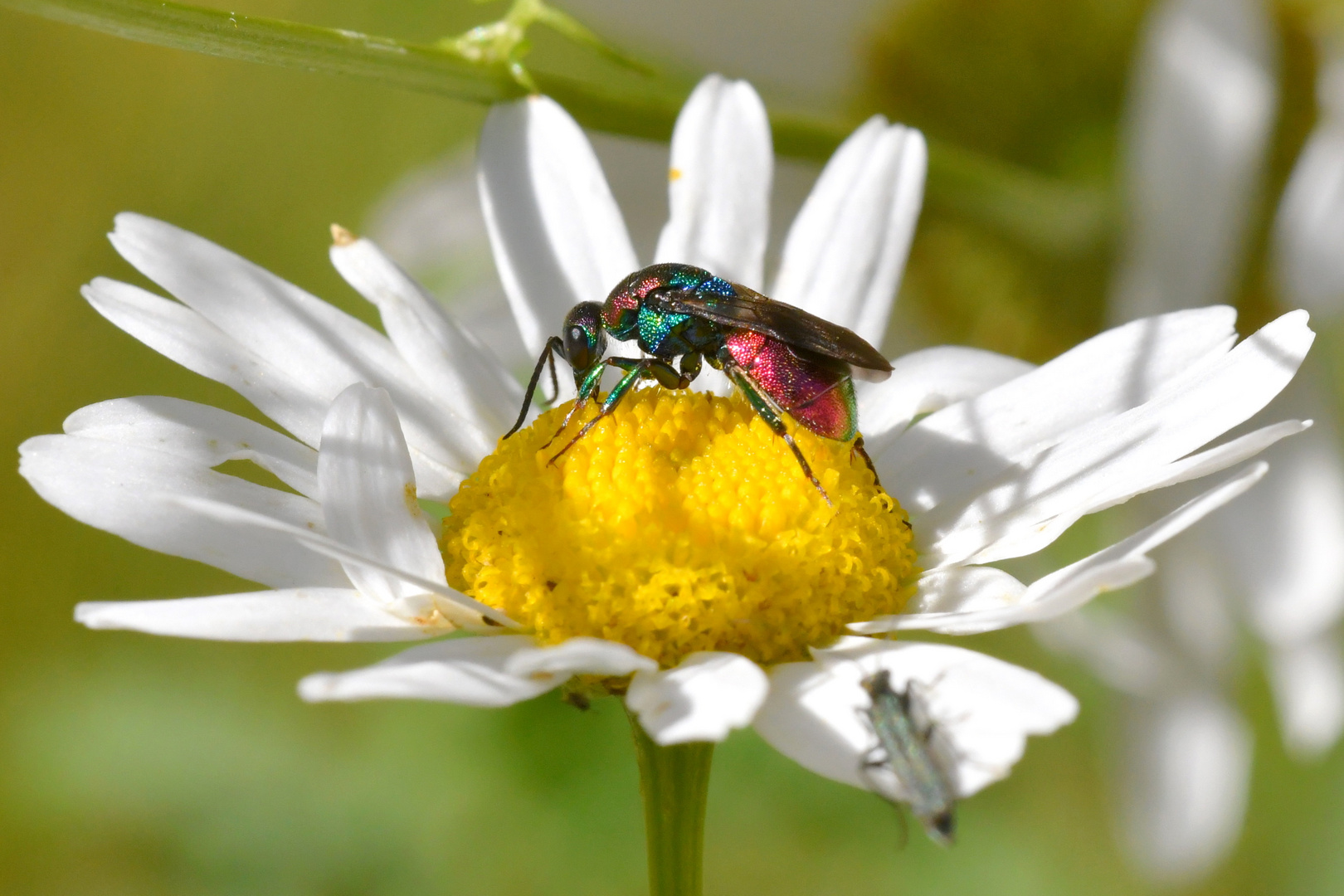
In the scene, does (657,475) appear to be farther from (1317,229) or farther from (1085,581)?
(1317,229)

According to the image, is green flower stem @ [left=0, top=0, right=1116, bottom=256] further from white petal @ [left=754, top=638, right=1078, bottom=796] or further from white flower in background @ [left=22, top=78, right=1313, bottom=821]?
white petal @ [left=754, top=638, right=1078, bottom=796]

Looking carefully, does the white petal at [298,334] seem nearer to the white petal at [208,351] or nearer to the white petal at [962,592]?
the white petal at [208,351]

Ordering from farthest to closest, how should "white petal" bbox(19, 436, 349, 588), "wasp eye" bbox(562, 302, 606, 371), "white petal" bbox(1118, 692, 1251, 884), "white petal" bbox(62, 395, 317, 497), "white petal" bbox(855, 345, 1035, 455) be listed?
"white petal" bbox(1118, 692, 1251, 884)
"white petal" bbox(855, 345, 1035, 455)
"wasp eye" bbox(562, 302, 606, 371)
"white petal" bbox(62, 395, 317, 497)
"white petal" bbox(19, 436, 349, 588)

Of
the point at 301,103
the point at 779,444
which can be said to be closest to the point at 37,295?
the point at 301,103

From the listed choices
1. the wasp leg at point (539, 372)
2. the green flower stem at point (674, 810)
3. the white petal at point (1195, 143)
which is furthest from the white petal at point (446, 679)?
the white petal at point (1195, 143)

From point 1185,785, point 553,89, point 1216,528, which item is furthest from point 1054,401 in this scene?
point 1185,785

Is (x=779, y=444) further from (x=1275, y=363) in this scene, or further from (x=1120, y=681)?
(x=1120, y=681)

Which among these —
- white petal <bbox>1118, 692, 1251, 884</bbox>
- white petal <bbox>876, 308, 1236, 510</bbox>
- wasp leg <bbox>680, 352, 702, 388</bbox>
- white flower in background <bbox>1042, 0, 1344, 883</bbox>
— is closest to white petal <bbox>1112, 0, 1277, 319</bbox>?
white flower in background <bbox>1042, 0, 1344, 883</bbox>
